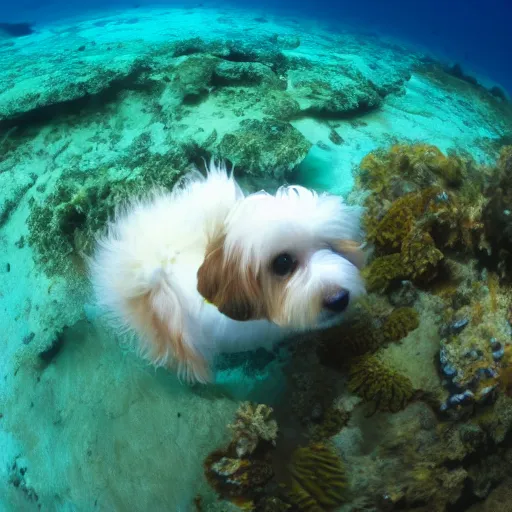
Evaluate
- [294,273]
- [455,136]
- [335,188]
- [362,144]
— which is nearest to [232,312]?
[294,273]

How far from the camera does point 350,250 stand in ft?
8.04

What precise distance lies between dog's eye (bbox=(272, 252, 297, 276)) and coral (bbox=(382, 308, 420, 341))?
102 centimetres

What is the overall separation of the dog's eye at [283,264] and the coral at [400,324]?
102 centimetres

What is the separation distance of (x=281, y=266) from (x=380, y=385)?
3.56 feet

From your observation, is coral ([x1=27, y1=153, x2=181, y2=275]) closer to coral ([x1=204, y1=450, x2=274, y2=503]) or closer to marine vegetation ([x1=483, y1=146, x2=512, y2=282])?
coral ([x1=204, y1=450, x2=274, y2=503])

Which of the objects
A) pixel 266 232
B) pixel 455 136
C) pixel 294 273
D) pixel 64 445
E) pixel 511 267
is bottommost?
pixel 64 445

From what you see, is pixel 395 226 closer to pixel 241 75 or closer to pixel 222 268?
pixel 222 268

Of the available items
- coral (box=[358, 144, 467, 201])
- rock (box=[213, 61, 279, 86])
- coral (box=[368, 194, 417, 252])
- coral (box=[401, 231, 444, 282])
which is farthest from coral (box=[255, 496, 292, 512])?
rock (box=[213, 61, 279, 86])

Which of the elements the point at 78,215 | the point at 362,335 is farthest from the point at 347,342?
the point at 78,215

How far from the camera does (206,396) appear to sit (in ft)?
10.0

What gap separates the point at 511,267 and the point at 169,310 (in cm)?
248

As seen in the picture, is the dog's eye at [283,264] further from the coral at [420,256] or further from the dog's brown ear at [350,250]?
the coral at [420,256]

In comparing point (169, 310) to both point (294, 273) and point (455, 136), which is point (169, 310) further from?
point (455, 136)

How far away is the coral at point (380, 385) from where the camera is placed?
96.3 inches
